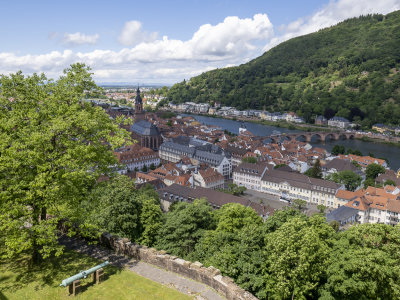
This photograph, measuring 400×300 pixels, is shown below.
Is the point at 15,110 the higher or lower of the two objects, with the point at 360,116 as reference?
higher

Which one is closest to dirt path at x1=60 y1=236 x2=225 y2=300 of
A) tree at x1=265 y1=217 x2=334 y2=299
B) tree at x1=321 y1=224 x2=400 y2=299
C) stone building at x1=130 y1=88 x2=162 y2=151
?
tree at x1=265 y1=217 x2=334 y2=299

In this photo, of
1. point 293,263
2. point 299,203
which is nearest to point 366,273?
point 293,263

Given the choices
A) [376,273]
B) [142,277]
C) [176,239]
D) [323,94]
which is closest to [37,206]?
[142,277]

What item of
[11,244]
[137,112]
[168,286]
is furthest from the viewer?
[137,112]

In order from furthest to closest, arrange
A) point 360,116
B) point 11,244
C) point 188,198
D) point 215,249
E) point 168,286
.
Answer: point 360,116
point 188,198
point 215,249
point 168,286
point 11,244

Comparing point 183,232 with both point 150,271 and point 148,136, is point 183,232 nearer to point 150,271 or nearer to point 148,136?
point 150,271

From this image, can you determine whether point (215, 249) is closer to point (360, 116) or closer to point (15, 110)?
point (15, 110)

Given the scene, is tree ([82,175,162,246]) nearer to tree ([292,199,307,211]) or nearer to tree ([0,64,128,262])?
tree ([0,64,128,262])
